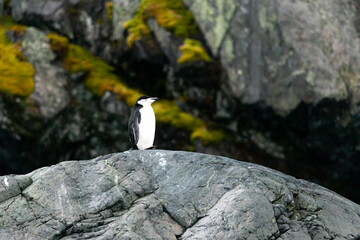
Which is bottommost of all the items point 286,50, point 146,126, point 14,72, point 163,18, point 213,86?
point 213,86

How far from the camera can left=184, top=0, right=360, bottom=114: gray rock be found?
44.1 ft

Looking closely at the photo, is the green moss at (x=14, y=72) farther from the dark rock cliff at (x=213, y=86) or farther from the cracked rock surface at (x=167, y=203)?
the cracked rock surface at (x=167, y=203)

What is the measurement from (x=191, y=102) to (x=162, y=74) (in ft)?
4.27

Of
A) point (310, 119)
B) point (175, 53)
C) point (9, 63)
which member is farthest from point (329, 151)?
point (9, 63)

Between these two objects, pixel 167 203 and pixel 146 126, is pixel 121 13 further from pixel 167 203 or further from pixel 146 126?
pixel 167 203

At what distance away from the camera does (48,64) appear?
15.6 m

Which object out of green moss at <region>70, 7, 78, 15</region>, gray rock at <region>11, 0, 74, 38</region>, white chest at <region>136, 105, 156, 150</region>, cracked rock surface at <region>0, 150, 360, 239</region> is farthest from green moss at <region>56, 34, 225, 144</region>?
cracked rock surface at <region>0, 150, 360, 239</region>

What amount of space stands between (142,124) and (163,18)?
502cm

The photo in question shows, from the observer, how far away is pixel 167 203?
25.8ft

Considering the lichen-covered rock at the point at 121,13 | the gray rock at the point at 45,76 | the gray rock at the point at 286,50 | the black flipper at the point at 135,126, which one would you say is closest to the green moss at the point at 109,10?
the lichen-covered rock at the point at 121,13

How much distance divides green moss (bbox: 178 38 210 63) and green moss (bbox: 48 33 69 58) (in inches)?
165

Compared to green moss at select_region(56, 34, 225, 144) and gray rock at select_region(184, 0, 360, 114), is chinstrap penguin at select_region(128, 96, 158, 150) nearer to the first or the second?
green moss at select_region(56, 34, 225, 144)

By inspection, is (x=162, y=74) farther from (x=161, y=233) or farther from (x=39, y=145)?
(x=161, y=233)

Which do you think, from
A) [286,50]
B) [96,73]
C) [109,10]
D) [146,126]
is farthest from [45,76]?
[286,50]
